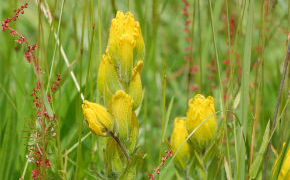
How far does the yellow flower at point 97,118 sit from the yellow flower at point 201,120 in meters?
0.20

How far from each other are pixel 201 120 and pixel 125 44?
247 millimetres

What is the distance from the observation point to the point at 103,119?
37.5 inches

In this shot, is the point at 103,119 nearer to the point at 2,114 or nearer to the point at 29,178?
the point at 29,178

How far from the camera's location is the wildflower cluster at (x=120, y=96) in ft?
3.12

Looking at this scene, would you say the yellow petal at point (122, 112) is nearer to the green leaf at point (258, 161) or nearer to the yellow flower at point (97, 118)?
the yellow flower at point (97, 118)

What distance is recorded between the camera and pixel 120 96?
3.13 ft

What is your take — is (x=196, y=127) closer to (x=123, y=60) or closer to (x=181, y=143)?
(x=181, y=143)

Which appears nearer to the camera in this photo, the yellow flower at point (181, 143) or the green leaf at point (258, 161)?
the green leaf at point (258, 161)

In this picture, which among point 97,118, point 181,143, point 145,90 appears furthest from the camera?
point 145,90

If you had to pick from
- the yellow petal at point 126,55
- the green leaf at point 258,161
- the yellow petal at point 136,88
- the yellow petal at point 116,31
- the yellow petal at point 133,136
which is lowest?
the green leaf at point 258,161

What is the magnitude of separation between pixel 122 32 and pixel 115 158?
0.28m

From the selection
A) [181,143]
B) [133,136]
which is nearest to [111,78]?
[133,136]

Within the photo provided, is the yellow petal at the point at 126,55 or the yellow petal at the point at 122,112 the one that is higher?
the yellow petal at the point at 126,55

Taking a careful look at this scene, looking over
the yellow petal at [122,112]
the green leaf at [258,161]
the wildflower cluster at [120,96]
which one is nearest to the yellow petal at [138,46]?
the wildflower cluster at [120,96]
